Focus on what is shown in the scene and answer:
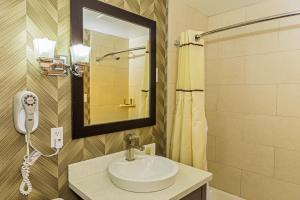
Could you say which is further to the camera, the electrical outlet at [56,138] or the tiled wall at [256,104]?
the tiled wall at [256,104]

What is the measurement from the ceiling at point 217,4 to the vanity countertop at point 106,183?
145 centimetres

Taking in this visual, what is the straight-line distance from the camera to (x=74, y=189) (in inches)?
46.7

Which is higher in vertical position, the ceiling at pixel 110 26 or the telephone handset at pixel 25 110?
the ceiling at pixel 110 26

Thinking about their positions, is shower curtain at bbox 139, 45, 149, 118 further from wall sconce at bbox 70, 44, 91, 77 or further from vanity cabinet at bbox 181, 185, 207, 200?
vanity cabinet at bbox 181, 185, 207, 200

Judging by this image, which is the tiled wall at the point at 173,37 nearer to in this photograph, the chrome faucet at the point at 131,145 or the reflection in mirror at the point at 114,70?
the reflection in mirror at the point at 114,70

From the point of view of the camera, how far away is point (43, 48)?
1.07 metres

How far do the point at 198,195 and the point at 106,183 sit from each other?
22.5 inches

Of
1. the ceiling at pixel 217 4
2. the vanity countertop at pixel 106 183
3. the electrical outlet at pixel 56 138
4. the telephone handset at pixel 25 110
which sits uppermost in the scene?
the ceiling at pixel 217 4

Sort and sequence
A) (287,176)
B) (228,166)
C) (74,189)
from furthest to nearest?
1. (228,166)
2. (287,176)
3. (74,189)

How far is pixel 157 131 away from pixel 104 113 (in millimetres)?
559

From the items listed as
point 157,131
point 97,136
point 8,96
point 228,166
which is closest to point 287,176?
point 228,166

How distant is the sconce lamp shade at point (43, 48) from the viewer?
3.49ft

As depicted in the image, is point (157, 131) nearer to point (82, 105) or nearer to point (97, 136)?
point (97, 136)

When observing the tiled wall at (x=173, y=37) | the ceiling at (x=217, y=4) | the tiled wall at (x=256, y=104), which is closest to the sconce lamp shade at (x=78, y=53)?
the tiled wall at (x=173, y=37)
